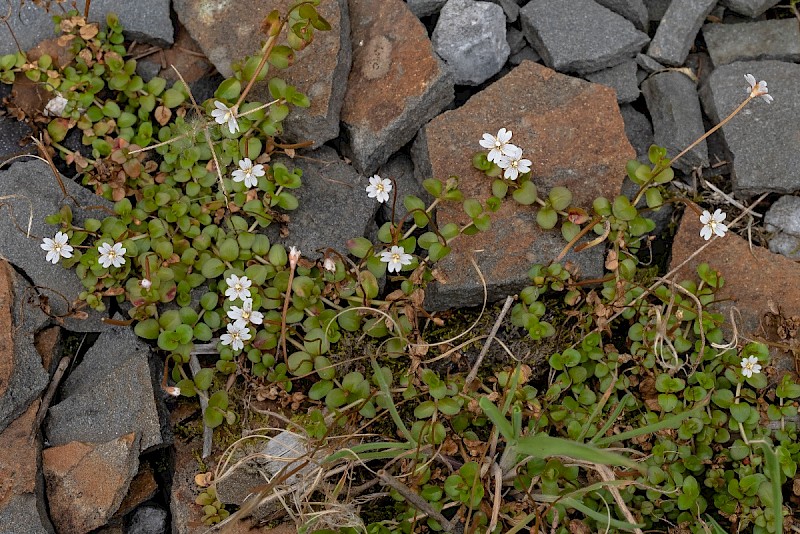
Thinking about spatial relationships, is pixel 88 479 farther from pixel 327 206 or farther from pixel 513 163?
pixel 513 163

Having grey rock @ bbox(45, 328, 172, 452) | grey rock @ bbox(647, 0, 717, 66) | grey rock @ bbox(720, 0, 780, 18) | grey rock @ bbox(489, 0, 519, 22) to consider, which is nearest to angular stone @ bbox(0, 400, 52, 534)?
grey rock @ bbox(45, 328, 172, 452)

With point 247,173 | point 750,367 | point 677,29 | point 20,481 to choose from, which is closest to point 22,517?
point 20,481

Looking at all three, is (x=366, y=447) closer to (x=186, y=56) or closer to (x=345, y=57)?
(x=345, y=57)

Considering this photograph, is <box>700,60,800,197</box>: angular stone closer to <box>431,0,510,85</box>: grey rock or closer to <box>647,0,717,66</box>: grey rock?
<box>647,0,717,66</box>: grey rock

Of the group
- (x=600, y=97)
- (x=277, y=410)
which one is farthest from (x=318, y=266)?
(x=600, y=97)

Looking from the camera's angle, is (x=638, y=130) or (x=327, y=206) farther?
(x=638, y=130)

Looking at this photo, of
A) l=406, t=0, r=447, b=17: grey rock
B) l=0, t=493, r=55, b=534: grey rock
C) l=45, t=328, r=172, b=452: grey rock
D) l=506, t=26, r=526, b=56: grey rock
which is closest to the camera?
l=0, t=493, r=55, b=534: grey rock
